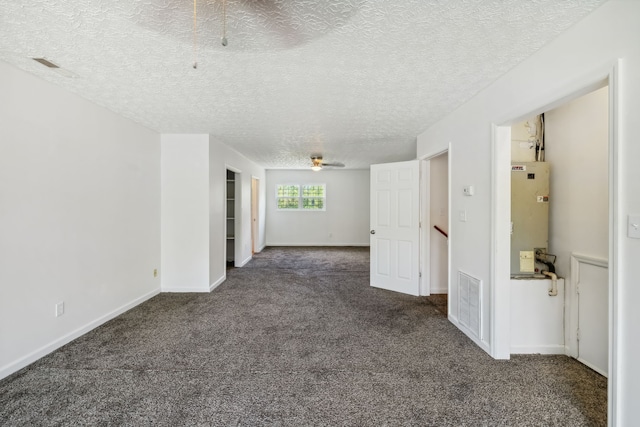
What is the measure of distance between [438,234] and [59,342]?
473 centimetres

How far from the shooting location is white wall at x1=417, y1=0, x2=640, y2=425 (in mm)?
1318

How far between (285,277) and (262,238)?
3.32m

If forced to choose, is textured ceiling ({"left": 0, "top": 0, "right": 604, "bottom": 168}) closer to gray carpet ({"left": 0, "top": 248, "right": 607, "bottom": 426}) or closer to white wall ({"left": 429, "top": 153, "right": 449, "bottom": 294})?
white wall ({"left": 429, "top": 153, "right": 449, "bottom": 294})

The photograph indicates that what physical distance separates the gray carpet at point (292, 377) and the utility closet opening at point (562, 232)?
0.27 m

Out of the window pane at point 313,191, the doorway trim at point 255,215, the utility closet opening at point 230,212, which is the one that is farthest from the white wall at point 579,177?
the window pane at point 313,191

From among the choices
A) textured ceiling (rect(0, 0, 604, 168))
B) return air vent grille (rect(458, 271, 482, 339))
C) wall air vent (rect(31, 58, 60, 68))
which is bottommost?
return air vent grille (rect(458, 271, 482, 339))

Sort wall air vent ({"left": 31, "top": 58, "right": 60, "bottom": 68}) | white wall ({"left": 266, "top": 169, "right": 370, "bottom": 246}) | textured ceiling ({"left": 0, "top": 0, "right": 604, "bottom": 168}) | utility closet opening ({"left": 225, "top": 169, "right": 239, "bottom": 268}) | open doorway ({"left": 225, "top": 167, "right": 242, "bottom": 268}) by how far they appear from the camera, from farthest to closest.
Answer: white wall ({"left": 266, "top": 169, "right": 370, "bottom": 246}) → utility closet opening ({"left": 225, "top": 169, "right": 239, "bottom": 268}) → open doorway ({"left": 225, "top": 167, "right": 242, "bottom": 268}) → wall air vent ({"left": 31, "top": 58, "right": 60, "bottom": 68}) → textured ceiling ({"left": 0, "top": 0, "right": 604, "bottom": 168})

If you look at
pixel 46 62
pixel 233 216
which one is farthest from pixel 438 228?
pixel 46 62

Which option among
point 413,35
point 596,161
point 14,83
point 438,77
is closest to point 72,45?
point 14,83

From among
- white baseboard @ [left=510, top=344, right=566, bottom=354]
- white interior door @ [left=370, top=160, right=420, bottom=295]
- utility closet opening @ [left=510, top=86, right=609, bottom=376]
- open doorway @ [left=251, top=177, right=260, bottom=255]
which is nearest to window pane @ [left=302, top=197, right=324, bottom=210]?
open doorway @ [left=251, top=177, right=260, bottom=255]

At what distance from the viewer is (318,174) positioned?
8.61 m

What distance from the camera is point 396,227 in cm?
433

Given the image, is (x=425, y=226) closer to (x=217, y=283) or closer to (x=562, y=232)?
(x=562, y=232)

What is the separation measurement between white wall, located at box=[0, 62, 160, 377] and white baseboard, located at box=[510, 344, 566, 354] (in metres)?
4.20
